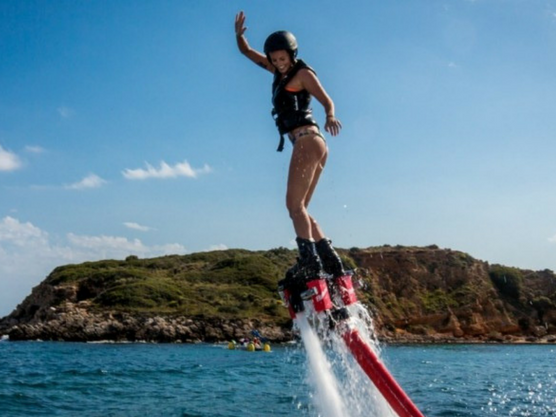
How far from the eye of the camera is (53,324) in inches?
2751

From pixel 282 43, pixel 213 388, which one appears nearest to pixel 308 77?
pixel 282 43

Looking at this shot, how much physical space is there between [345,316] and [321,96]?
227 centimetres

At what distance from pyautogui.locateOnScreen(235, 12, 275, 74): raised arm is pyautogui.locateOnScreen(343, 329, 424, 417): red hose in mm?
3307

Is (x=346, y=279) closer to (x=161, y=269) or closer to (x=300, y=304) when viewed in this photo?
(x=300, y=304)

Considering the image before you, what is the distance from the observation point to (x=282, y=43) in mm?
5992

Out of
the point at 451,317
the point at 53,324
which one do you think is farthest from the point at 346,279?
the point at 451,317

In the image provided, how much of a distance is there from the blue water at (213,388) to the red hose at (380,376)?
5.61 metres

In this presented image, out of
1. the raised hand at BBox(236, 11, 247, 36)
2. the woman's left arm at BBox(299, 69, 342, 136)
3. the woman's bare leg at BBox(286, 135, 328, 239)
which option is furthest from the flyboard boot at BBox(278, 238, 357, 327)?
the raised hand at BBox(236, 11, 247, 36)

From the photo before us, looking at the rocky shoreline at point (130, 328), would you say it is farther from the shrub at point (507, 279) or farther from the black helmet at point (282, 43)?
the black helmet at point (282, 43)

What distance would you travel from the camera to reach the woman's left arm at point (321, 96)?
220 inches

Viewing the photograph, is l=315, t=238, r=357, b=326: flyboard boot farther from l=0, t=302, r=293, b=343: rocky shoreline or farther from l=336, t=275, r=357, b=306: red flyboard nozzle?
l=0, t=302, r=293, b=343: rocky shoreline

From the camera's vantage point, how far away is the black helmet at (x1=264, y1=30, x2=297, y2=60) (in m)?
6.00

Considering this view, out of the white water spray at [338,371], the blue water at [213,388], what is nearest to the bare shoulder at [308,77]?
the white water spray at [338,371]

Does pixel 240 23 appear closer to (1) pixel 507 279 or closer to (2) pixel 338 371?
(2) pixel 338 371
